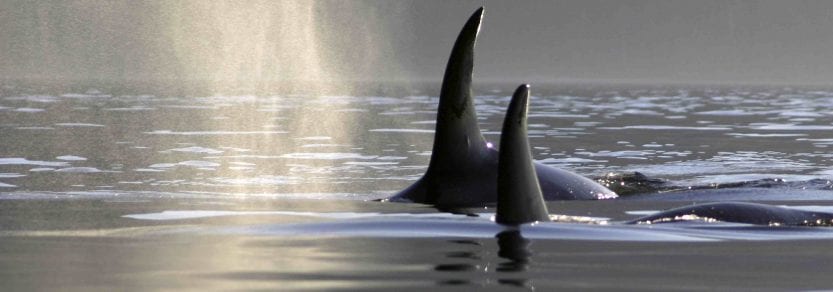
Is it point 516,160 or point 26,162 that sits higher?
point 516,160

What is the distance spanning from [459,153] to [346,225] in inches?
65.6

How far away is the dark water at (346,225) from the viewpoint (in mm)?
9414

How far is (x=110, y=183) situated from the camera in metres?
17.3

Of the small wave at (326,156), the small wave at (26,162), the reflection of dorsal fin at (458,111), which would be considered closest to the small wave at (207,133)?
the small wave at (326,156)

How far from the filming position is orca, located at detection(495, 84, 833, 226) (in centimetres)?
1048

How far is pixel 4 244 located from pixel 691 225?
457cm

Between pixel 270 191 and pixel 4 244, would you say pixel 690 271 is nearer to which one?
pixel 4 244

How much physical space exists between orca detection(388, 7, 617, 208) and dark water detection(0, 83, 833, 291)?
337 mm

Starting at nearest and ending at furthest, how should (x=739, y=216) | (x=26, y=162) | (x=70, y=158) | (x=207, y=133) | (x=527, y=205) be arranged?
(x=527, y=205), (x=739, y=216), (x=26, y=162), (x=70, y=158), (x=207, y=133)

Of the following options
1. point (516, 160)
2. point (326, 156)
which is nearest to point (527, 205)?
point (516, 160)

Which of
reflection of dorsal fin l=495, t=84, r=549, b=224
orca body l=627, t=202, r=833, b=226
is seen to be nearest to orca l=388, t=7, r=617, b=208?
orca body l=627, t=202, r=833, b=226

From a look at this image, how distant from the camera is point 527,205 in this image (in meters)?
11.1

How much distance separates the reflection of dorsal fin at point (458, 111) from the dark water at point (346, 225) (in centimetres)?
55

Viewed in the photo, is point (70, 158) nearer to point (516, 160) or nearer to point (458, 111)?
point (458, 111)
